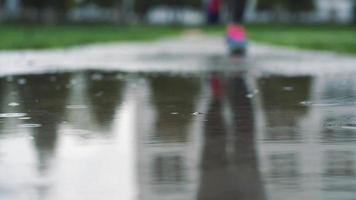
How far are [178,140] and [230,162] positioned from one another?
0.78m

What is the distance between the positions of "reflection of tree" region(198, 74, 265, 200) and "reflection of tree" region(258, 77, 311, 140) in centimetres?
15

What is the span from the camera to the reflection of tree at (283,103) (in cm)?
562

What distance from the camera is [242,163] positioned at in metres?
4.45

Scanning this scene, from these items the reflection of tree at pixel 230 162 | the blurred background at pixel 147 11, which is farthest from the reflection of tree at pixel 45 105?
the blurred background at pixel 147 11

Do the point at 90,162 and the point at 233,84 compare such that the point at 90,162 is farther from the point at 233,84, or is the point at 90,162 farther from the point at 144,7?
the point at 144,7

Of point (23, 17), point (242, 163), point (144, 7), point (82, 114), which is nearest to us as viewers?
point (242, 163)

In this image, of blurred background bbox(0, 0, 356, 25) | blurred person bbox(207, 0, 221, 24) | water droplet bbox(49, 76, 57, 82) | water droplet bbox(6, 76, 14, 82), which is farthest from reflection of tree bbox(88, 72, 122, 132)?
blurred background bbox(0, 0, 356, 25)

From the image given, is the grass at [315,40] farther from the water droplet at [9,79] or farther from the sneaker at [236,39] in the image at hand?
the water droplet at [9,79]

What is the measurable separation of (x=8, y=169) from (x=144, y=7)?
11083cm

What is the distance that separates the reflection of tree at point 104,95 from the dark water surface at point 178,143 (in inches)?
0.5

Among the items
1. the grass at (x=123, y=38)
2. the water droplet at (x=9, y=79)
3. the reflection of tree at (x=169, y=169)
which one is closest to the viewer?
the reflection of tree at (x=169, y=169)

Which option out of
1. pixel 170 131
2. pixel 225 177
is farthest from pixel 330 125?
pixel 225 177

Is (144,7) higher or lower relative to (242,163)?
lower

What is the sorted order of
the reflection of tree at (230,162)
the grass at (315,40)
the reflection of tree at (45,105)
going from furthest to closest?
the grass at (315,40)
the reflection of tree at (45,105)
the reflection of tree at (230,162)
